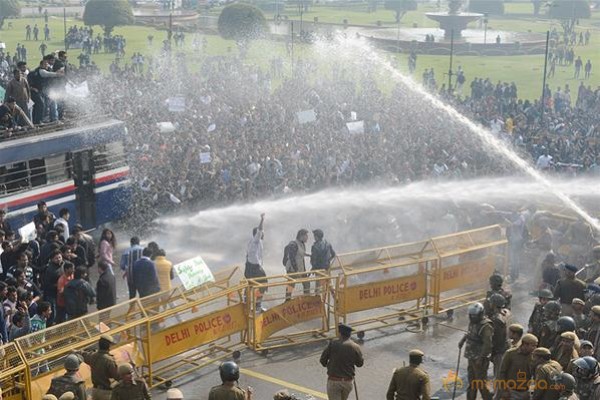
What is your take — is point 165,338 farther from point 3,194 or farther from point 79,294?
point 3,194

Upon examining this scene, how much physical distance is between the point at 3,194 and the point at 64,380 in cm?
1010

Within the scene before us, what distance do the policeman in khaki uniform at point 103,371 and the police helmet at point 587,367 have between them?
17.7 ft

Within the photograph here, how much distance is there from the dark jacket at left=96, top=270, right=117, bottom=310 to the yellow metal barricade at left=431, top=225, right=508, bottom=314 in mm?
5816

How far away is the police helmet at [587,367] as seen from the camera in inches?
404

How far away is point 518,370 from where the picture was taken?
1113 centimetres

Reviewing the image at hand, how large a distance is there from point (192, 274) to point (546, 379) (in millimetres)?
6089

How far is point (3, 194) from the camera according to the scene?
19.6m

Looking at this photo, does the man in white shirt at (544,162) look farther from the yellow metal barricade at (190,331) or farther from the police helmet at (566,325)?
the police helmet at (566,325)

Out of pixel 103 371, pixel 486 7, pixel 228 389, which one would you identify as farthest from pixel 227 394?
pixel 486 7

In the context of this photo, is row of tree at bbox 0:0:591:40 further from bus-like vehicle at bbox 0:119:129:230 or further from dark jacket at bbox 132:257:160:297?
dark jacket at bbox 132:257:160:297

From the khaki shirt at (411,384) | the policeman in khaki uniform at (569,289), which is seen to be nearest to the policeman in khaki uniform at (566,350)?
the khaki shirt at (411,384)

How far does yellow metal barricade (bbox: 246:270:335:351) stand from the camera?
15000mm

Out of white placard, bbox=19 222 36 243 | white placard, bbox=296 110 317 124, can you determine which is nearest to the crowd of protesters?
white placard, bbox=19 222 36 243

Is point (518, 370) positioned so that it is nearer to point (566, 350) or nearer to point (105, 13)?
point (566, 350)
